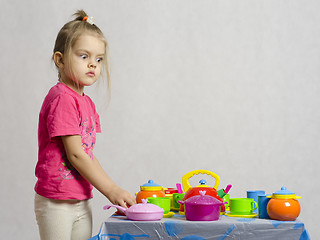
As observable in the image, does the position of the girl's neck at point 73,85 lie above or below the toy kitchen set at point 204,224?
above

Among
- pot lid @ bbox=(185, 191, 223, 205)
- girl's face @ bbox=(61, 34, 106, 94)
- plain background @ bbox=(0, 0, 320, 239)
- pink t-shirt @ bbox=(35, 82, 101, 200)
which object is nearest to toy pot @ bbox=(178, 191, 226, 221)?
pot lid @ bbox=(185, 191, 223, 205)

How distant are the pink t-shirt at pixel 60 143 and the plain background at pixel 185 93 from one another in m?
1.26

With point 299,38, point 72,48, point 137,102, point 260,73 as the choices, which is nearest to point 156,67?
point 137,102

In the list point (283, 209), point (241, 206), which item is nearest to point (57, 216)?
point (241, 206)

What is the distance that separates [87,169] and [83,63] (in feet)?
1.07

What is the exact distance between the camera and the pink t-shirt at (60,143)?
126 centimetres

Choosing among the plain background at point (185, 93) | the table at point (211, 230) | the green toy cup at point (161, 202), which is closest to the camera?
the table at point (211, 230)

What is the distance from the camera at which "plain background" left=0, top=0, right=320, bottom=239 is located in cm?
260

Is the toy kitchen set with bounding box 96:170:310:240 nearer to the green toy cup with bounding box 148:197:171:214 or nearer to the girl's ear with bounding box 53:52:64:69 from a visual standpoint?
the green toy cup with bounding box 148:197:171:214

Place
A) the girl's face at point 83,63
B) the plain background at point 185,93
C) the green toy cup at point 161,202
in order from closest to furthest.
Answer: the green toy cup at point 161,202 → the girl's face at point 83,63 → the plain background at point 185,93

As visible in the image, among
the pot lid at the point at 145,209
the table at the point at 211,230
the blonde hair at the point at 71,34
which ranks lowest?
the table at the point at 211,230

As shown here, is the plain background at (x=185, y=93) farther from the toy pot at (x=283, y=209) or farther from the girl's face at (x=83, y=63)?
the toy pot at (x=283, y=209)

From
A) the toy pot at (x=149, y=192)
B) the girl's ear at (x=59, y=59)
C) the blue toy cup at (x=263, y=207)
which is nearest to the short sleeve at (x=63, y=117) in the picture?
the girl's ear at (x=59, y=59)

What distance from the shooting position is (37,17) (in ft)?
8.66
